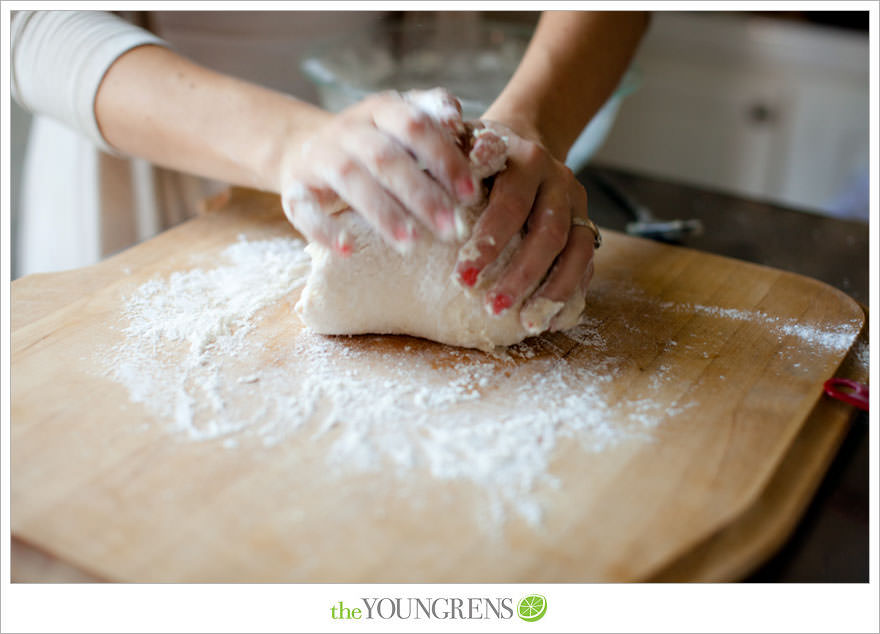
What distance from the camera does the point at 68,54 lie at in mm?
1130

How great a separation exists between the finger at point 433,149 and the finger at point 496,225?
0.12 ft

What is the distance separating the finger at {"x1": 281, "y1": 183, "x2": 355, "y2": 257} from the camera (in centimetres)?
84

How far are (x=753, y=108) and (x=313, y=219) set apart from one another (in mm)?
1915

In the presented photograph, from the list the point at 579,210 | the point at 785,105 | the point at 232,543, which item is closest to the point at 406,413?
the point at 232,543

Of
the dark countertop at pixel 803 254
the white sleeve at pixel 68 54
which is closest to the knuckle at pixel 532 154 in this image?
the dark countertop at pixel 803 254

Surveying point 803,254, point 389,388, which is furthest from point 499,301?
point 803,254

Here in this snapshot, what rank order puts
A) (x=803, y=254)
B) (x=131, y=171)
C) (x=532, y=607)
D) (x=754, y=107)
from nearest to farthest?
(x=532, y=607) → (x=803, y=254) → (x=131, y=171) → (x=754, y=107)

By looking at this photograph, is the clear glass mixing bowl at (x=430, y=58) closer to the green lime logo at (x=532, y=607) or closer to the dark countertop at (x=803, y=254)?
the dark countertop at (x=803, y=254)

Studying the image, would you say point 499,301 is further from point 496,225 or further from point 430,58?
point 430,58

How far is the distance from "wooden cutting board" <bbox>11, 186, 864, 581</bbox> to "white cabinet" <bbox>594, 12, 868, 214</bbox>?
1434 millimetres

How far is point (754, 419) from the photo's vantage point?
2.60 feet

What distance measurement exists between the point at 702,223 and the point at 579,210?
0.49 m

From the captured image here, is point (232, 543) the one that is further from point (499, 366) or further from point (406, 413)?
point (499, 366)

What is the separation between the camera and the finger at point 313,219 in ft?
2.77
